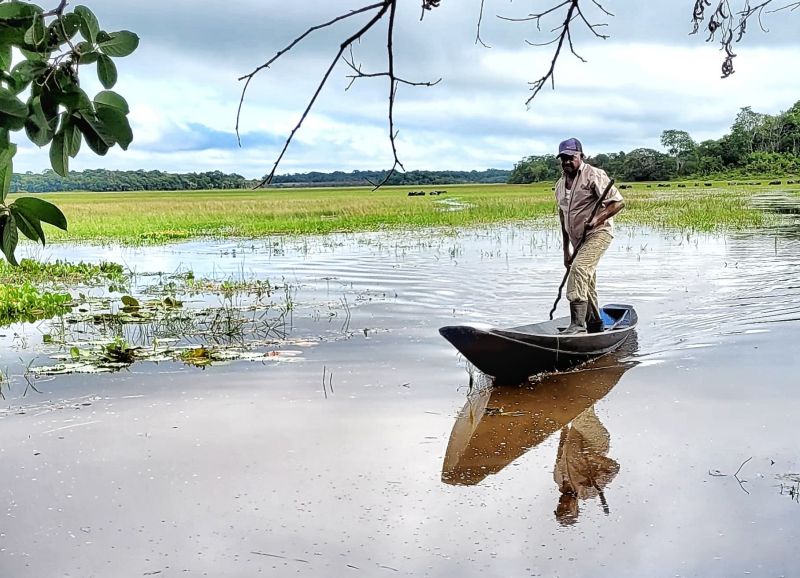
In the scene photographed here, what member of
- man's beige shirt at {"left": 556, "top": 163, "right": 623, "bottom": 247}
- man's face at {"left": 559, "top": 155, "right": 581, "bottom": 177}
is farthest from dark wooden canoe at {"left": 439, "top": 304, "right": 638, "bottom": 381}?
man's face at {"left": 559, "top": 155, "right": 581, "bottom": 177}

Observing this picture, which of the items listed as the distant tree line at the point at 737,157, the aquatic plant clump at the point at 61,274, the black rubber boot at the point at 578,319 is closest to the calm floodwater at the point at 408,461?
the black rubber boot at the point at 578,319

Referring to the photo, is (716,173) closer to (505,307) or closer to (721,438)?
(505,307)

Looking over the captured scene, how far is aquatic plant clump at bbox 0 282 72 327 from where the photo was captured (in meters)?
10.8

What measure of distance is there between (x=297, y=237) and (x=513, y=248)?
6936 mm

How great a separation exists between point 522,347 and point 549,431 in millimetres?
1034

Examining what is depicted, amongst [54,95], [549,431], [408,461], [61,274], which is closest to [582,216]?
[549,431]

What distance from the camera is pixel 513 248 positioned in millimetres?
18781

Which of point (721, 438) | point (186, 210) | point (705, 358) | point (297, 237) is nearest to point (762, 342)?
point (705, 358)

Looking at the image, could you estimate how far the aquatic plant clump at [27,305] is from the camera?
10750 millimetres

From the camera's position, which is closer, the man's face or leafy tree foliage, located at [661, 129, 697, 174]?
the man's face

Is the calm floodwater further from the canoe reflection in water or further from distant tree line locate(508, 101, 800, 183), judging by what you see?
distant tree line locate(508, 101, 800, 183)

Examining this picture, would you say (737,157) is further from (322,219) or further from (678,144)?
(322,219)

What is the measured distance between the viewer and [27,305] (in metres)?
11.1

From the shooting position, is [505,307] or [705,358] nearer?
[705,358]
